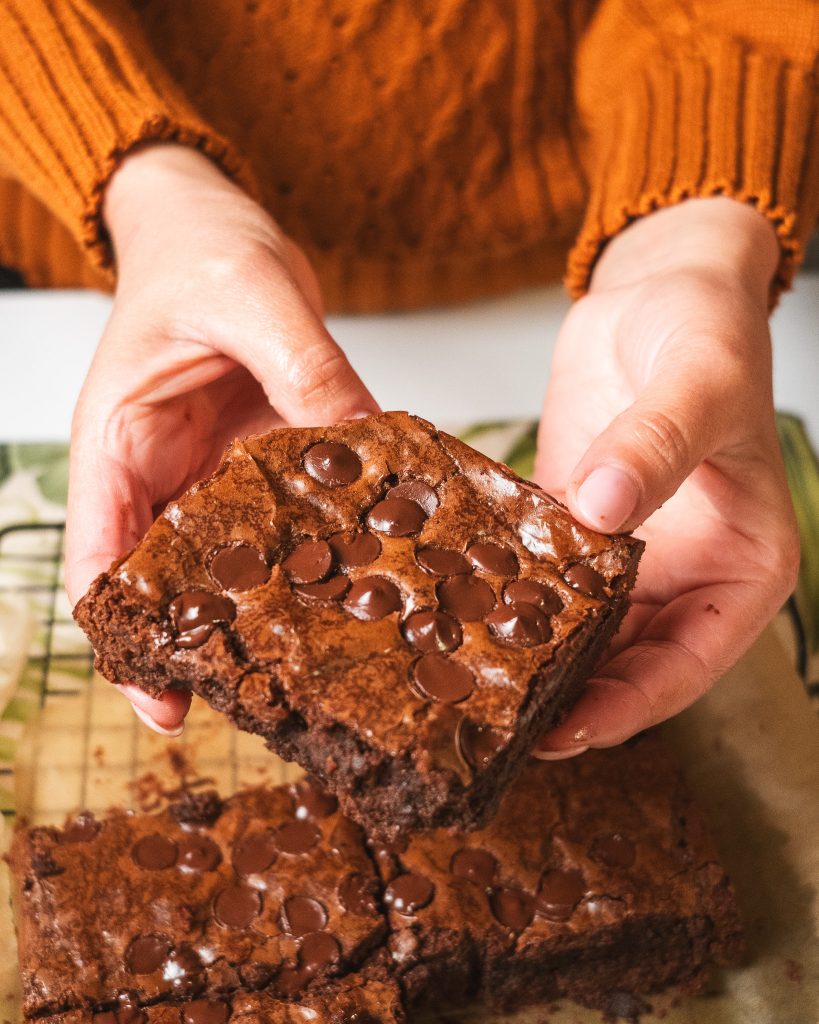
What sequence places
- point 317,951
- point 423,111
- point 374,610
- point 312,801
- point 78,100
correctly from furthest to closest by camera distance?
point 423,111 → point 78,100 → point 312,801 → point 317,951 → point 374,610

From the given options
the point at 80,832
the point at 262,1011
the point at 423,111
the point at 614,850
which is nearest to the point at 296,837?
the point at 262,1011

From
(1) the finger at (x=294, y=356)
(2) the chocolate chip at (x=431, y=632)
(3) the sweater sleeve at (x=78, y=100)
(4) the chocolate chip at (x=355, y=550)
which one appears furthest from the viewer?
(3) the sweater sleeve at (x=78, y=100)

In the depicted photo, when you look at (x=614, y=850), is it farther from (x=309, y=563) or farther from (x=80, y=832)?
(x=80, y=832)

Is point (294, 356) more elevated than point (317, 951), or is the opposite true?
point (294, 356)

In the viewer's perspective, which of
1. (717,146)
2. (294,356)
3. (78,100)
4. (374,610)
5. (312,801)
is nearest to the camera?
(374,610)

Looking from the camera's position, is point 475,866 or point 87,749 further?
point 87,749

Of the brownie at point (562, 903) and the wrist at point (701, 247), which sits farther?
the wrist at point (701, 247)

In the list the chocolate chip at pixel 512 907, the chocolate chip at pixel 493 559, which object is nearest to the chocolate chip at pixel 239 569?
the chocolate chip at pixel 493 559

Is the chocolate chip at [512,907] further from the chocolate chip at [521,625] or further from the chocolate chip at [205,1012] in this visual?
the chocolate chip at [521,625]
